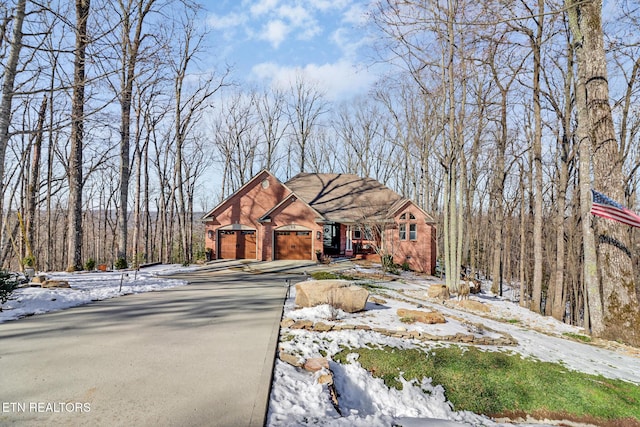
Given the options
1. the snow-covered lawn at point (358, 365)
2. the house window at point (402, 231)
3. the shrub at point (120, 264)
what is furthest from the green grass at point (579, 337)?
the shrub at point (120, 264)

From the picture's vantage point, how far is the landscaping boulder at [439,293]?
1162 centimetres

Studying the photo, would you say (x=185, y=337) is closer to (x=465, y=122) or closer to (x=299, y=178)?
(x=465, y=122)

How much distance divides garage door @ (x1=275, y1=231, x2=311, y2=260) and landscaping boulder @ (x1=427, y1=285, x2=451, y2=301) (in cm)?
1215

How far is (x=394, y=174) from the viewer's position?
38.6m

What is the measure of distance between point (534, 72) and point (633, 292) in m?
11.3

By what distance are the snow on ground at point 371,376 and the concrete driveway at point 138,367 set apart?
339 mm

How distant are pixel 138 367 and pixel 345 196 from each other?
2313 cm

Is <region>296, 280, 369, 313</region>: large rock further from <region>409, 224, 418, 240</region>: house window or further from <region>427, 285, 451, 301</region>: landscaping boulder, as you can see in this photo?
<region>409, 224, 418, 240</region>: house window

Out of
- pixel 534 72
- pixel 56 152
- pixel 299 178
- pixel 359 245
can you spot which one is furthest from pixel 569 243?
pixel 56 152

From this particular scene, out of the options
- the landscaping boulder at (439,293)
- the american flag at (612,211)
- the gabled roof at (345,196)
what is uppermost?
the gabled roof at (345,196)

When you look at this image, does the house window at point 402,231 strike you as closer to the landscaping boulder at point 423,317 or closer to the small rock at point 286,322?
the landscaping boulder at point 423,317

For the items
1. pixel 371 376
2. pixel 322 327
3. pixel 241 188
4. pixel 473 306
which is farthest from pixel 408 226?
pixel 371 376

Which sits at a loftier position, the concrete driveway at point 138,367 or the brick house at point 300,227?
the brick house at point 300,227

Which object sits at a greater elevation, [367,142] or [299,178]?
[367,142]
